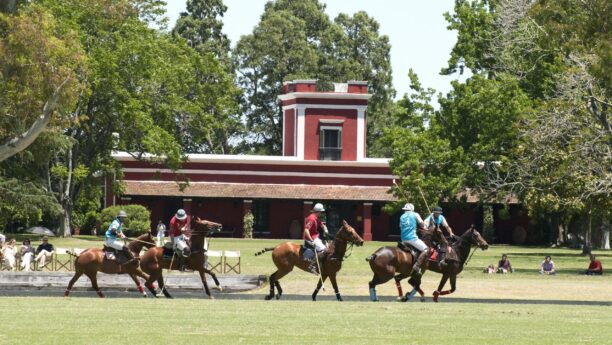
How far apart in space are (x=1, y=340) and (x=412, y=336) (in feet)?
19.5

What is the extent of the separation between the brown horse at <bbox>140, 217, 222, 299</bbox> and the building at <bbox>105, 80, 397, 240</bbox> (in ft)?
160

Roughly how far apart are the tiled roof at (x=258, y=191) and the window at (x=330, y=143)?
243 cm

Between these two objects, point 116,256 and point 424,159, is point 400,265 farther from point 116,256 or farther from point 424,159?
point 424,159

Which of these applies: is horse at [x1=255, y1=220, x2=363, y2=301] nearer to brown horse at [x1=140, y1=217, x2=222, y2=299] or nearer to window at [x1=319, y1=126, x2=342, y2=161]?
brown horse at [x1=140, y1=217, x2=222, y2=299]

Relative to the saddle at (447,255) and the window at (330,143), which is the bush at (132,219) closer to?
the window at (330,143)

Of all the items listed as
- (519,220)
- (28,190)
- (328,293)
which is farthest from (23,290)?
Result: (519,220)

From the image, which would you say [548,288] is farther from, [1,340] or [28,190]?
[28,190]

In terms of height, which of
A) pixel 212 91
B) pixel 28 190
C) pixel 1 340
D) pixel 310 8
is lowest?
pixel 1 340

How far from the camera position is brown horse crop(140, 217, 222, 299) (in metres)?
30.7

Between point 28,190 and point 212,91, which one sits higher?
point 212,91

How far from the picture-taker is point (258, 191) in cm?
8244

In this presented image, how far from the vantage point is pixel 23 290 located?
34.0 metres

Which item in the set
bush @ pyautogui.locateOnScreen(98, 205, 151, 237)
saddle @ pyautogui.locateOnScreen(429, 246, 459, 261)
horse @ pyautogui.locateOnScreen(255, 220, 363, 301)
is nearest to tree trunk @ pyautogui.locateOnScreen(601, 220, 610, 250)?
bush @ pyautogui.locateOnScreen(98, 205, 151, 237)

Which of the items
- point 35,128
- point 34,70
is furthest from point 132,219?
point 34,70
